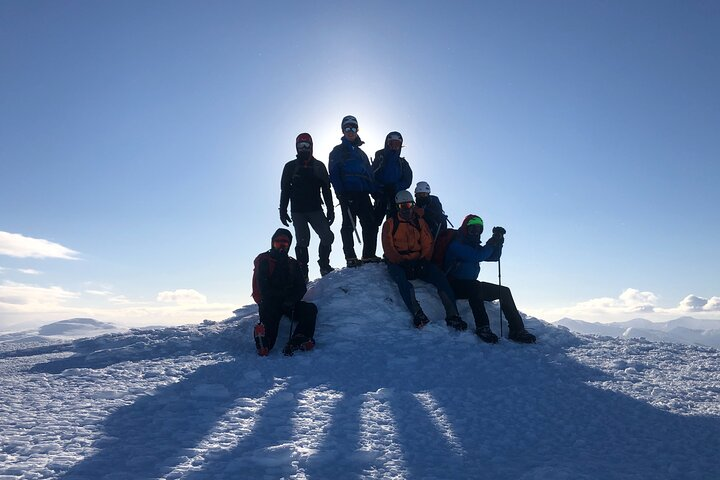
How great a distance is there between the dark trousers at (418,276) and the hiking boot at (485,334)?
58 centimetres

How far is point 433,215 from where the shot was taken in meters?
9.70

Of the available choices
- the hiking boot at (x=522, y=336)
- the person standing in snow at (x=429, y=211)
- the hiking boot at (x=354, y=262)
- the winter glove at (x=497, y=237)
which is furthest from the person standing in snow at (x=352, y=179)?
the hiking boot at (x=522, y=336)

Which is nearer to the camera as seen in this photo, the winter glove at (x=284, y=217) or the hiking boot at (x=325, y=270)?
the winter glove at (x=284, y=217)

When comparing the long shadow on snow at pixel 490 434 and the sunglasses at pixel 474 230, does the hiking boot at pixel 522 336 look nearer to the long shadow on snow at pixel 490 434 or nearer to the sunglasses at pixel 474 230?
the long shadow on snow at pixel 490 434

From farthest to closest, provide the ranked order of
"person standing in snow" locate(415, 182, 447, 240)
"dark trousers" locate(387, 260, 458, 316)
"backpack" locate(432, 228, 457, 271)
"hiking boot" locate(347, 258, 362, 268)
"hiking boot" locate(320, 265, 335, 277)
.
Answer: "hiking boot" locate(320, 265, 335, 277)
"hiking boot" locate(347, 258, 362, 268)
"person standing in snow" locate(415, 182, 447, 240)
"backpack" locate(432, 228, 457, 271)
"dark trousers" locate(387, 260, 458, 316)

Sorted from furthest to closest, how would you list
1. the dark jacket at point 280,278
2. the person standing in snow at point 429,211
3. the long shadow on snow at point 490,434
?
the person standing in snow at point 429,211 < the dark jacket at point 280,278 < the long shadow on snow at point 490,434

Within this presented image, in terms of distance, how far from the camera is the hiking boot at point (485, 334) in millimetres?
7465

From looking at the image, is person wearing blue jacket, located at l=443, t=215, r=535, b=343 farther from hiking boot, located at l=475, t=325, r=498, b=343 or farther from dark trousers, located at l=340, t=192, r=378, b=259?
dark trousers, located at l=340, t=192, r=378, b=259

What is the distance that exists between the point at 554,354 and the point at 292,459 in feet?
17.4

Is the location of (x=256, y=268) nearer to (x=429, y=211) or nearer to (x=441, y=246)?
(x=441, y=246)

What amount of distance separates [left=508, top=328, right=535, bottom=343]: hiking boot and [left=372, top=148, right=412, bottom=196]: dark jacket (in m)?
3.90

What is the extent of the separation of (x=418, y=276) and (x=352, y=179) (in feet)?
8.32

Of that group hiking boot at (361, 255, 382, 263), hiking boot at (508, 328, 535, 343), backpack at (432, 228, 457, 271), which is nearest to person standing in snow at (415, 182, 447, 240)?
backpack at (432, 228, 457, 271)

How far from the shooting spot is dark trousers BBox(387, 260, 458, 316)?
27.2ft
